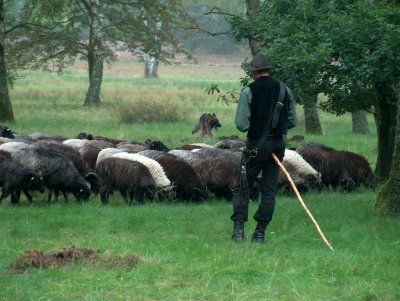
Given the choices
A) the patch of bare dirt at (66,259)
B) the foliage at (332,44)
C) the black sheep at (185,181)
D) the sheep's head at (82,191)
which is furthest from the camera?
the black sheep at (185,181)

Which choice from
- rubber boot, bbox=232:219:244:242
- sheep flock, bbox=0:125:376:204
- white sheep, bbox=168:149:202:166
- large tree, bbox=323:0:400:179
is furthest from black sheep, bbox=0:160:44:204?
rubber boot, bbox=232:219:244:242

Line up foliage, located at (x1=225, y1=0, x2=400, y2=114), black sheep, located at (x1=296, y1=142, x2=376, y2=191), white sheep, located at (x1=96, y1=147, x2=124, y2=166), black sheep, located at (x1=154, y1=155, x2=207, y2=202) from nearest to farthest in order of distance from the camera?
foliage, located at (x1=225, y1=0, x2=400, y2=114)
black sheep, located at (x1=154, y1=155, x2=207, y2=202)
white sheep, located at (x1=96, y1=147, x2=124, y2=166)
black sheep, located at (x1=296, y1=142, x2=376, y2=191)

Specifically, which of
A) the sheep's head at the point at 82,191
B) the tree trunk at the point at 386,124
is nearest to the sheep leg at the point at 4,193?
the sheep's head at the point at 82,191

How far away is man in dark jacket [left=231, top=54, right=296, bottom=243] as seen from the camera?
10820mm

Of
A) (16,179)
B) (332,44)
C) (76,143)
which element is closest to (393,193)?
(332,44)

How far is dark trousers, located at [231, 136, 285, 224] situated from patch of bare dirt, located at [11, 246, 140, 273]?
195cm

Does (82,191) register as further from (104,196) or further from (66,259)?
(66,259)

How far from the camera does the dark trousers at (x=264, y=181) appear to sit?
10.9 metres

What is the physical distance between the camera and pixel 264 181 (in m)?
11.0

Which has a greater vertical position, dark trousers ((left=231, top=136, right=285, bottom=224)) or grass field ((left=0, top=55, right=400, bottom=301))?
dark trousers ((left=231, top=136, right=285, bottom=224))

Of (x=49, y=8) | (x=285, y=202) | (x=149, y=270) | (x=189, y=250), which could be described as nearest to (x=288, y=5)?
(x=285, y=202)

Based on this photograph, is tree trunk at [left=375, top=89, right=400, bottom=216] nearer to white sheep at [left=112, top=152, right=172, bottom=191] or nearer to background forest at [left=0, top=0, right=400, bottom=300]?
background forest at [left=0, top=0, right=400, bottom=300]

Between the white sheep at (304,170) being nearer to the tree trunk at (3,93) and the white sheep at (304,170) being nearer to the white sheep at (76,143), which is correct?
the white sheep at (76,143)

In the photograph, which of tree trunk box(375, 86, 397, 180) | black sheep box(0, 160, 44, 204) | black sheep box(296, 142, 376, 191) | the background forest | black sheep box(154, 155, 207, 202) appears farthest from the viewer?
black sheep box(296, 142, 376, 191)
